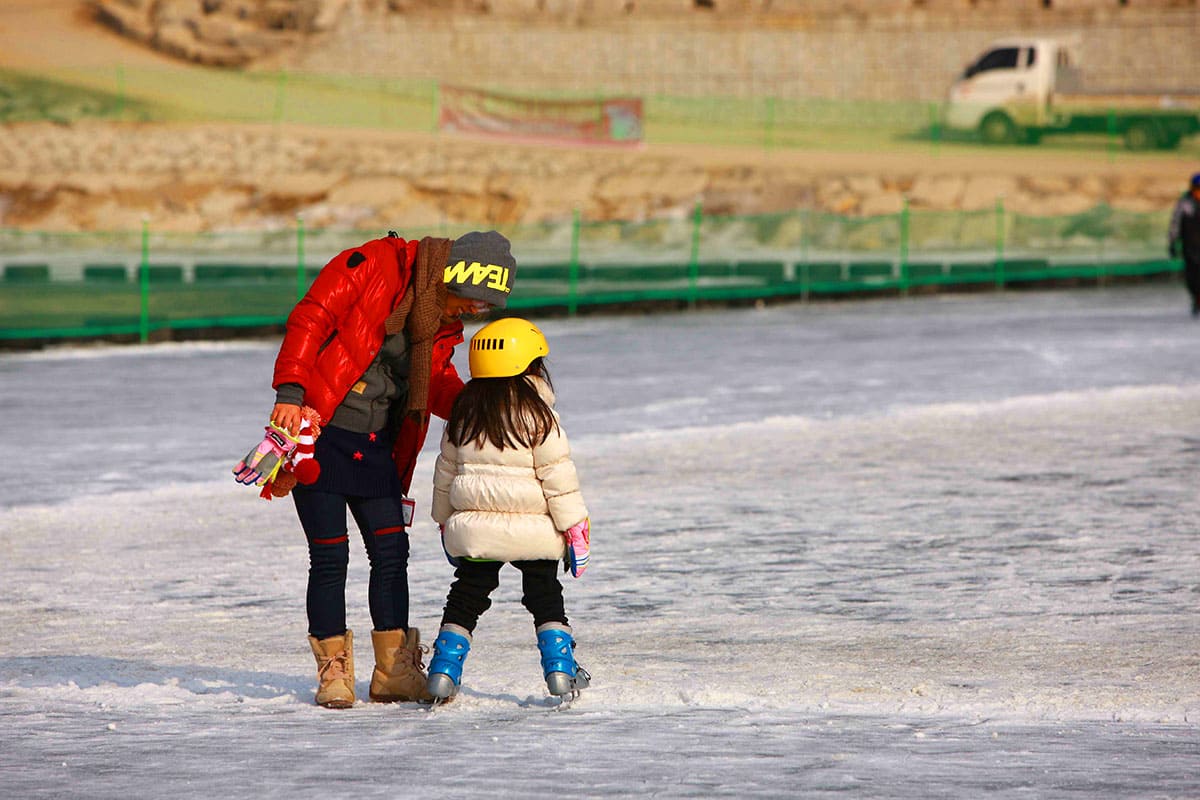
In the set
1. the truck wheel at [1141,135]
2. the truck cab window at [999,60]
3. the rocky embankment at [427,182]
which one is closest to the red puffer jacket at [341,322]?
the rocky embankment at [427,182]

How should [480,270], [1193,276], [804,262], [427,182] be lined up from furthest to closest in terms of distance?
[427,182] < [804,262] < [1193,276] < [480,270]

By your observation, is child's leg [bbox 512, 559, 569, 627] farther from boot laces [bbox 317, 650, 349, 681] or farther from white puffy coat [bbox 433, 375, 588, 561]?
boot laces [bbox 317, 650, 349, 681]

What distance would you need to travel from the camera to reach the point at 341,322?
5594 millimetres

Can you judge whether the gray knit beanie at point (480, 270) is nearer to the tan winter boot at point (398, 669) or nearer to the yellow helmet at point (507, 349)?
the yellow helmet at point (507, 349)

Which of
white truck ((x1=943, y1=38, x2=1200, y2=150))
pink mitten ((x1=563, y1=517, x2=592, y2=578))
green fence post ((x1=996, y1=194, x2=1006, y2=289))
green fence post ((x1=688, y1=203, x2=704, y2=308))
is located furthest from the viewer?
white truck ((x1=943, y1=38, x2=1200, y2=150))

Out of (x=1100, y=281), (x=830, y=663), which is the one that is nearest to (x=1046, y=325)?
(x=1100, y=281)

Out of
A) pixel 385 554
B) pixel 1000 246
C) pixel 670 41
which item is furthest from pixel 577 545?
pixel 670 41

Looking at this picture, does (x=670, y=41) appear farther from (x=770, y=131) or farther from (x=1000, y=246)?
(x=1000, y=246)

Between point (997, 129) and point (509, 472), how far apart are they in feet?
132

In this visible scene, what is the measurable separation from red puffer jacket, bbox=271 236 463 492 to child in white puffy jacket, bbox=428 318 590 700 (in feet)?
1.08

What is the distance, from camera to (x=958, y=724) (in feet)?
18.0

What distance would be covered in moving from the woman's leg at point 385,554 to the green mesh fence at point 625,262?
14715 mm

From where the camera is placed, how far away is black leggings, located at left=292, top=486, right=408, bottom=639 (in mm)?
5758

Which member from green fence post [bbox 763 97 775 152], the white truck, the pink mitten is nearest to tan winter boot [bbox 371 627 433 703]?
→ the pink mitten
